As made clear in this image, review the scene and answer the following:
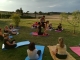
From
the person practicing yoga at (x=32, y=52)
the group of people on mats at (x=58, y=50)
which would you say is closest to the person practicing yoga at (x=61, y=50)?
the group of people on mats at (x=58, y=50)

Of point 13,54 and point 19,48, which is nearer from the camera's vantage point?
point 13,54

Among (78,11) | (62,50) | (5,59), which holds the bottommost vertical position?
(5,59)

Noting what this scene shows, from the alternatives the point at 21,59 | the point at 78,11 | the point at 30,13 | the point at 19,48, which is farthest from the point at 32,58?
the point at 30,13

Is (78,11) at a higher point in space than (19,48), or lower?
higher

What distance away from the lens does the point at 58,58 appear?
655 cm

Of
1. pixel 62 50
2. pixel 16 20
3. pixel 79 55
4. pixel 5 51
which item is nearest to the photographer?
pixel 62 50

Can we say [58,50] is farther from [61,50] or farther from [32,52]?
[32,52]

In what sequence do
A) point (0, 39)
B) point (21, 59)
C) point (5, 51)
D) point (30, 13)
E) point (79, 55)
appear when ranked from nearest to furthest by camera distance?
point (21, 59), point (79, 55), point (5, 51), point (0, 39), point (30, 13)

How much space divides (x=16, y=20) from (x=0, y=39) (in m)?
7.15

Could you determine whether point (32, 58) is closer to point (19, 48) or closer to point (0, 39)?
point (19, 48)

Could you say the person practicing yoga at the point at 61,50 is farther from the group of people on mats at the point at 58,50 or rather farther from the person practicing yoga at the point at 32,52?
the person practicing yoga at the point at 32,52

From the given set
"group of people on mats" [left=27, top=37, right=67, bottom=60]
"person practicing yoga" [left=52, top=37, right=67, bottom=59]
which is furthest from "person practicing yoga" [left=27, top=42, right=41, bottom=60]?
"person practicing yoga" [left=52, top=37, right=67, bottom=59]

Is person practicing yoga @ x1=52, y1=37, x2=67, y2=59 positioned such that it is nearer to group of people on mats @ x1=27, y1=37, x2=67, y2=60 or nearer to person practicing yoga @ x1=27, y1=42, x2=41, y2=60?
group of people on mats @ x1=27, y1=37, x2=67, y2=60

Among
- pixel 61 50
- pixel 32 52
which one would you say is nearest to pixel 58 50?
pixel 61 50
